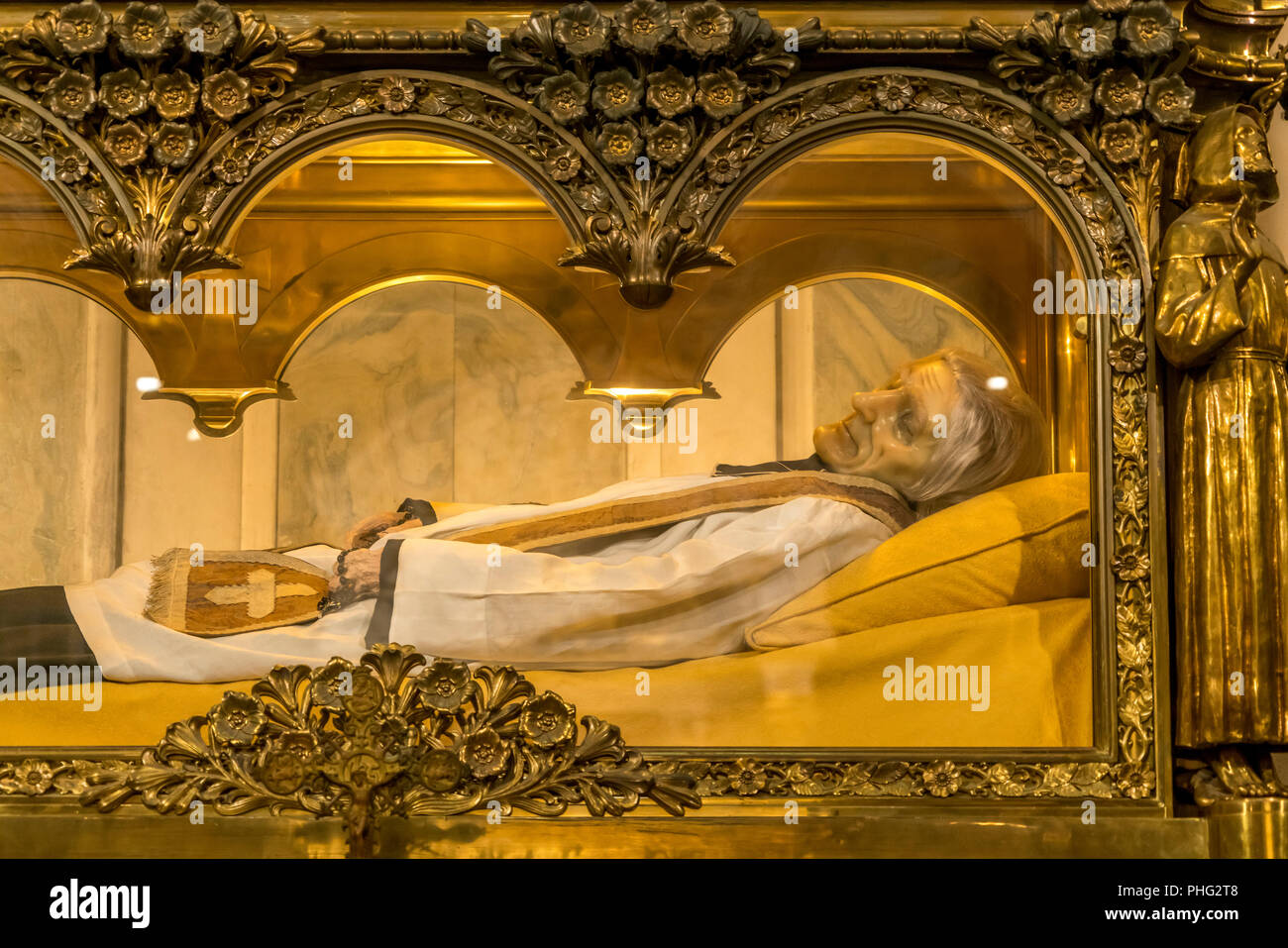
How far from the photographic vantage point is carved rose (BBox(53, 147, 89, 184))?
3.43 m

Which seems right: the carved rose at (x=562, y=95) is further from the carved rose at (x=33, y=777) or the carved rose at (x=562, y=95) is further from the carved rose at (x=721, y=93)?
the carved rose at (x=33, y=777)

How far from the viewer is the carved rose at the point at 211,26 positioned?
3402 millimetres

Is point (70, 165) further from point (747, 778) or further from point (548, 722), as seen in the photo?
point (747, 778)

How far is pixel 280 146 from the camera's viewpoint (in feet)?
11.3

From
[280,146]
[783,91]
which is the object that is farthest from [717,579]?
[280,146]

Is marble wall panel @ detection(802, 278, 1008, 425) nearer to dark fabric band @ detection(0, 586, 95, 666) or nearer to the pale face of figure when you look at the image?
the pale face of figure

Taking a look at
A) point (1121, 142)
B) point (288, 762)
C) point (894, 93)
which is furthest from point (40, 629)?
point (1121, 142)

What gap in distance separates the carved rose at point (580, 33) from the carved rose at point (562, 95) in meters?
0.06

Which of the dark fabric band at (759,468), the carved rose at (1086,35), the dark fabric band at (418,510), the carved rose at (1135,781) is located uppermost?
the carved rose at (1086,35)

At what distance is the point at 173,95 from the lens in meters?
3.43

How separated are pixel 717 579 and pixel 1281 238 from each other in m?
1.47

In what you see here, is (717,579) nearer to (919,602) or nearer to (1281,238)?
(919,602)

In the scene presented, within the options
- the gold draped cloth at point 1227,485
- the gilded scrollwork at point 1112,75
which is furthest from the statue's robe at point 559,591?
the gilded scrollwork at point 1112,75

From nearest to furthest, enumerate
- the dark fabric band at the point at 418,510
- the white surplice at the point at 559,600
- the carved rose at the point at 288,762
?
the carved rose at the point at 288,762 → the white surplice at the point at 559,600 → the dark fabric band at the point at 418,510
